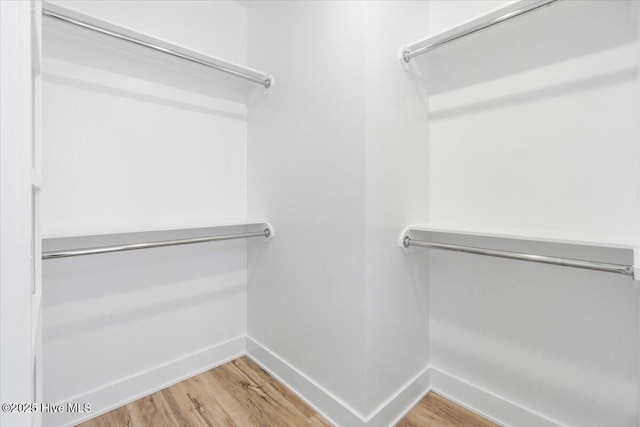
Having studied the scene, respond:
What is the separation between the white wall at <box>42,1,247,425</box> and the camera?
1234 mm

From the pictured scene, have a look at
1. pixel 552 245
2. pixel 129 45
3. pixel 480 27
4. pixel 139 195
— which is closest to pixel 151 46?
pixel 129 45

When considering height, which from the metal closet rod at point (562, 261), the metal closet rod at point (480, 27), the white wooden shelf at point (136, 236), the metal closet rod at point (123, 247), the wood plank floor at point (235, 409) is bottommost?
the wood plank floor at point (235, 409)

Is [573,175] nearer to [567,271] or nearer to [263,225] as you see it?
[567,271]

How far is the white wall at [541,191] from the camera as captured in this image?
1.01 meters

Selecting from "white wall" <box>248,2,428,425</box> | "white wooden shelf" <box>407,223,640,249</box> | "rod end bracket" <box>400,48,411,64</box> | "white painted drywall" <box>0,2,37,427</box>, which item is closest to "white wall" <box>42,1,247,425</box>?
"white wall" <box>248,2,428,425</box>

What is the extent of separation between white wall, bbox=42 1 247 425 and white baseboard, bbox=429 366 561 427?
1.19 meters

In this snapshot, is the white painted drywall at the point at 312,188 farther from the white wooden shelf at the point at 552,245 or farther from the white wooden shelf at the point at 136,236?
the white wooden shelf at the point at 552,245

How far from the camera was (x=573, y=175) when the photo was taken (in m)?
1.09

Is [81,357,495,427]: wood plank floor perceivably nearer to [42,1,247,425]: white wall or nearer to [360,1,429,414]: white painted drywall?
[42,1,247,425]: white wall

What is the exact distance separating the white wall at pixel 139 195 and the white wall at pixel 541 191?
1.19 m

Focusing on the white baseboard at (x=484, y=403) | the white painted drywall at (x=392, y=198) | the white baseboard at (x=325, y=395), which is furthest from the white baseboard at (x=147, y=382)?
the white baseboard at (x=484, y=403)

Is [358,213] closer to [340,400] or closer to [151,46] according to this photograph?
[340,400]

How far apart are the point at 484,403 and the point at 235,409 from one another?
1.16m

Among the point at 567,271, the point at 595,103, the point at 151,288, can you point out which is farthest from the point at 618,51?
the point at 151,288
